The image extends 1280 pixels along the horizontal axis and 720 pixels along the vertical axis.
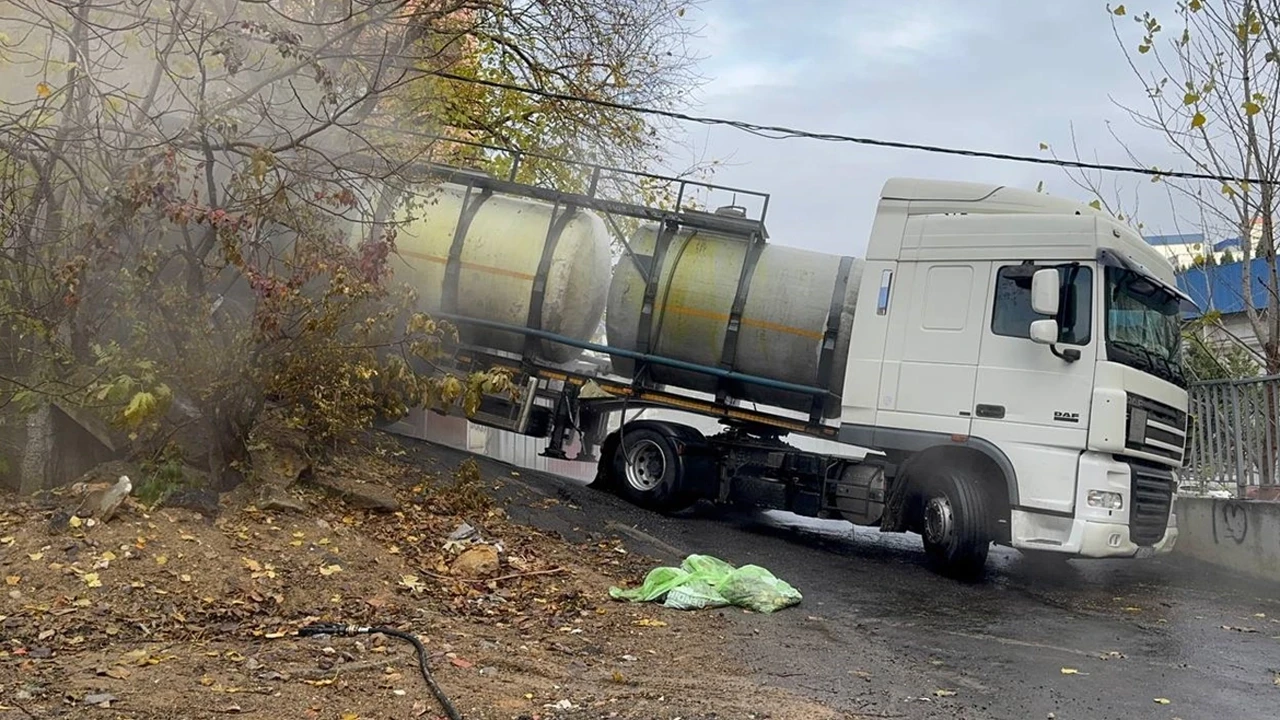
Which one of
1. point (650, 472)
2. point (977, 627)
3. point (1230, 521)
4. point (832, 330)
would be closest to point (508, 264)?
point (650, 472)

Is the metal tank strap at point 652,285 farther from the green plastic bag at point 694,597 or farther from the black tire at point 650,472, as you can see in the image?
the green plastic bag at point 694,597

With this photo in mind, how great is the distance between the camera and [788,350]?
11188 millimetres

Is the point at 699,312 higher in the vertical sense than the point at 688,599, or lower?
higher

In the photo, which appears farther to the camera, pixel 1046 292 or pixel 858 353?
pixel 858 353

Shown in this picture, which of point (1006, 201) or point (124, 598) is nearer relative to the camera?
point (124, 598)

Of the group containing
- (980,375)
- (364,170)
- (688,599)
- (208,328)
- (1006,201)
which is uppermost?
(1006,201)

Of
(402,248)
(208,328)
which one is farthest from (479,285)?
(208,328)

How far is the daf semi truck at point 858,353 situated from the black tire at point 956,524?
0.02 m

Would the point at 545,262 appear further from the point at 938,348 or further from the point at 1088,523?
the point at 1088,523

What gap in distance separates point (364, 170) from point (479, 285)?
10.3 ft

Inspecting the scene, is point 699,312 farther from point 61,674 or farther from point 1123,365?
point 61,674

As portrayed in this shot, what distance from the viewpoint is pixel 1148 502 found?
9.46 metres

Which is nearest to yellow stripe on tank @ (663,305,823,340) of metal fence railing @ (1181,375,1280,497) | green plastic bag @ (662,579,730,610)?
green plastic bag @ (662,579,730,610)

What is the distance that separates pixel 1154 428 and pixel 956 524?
1.90 meters
